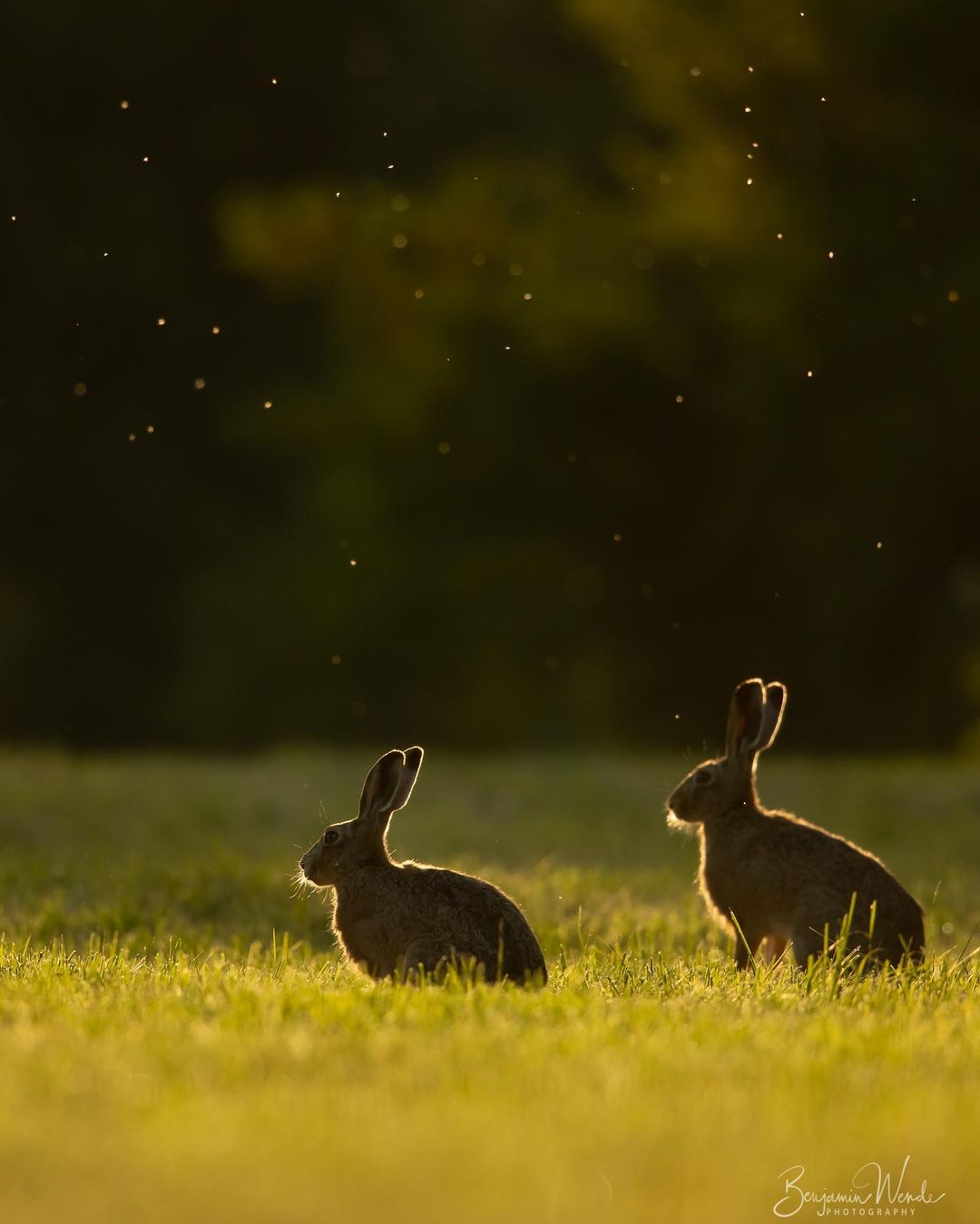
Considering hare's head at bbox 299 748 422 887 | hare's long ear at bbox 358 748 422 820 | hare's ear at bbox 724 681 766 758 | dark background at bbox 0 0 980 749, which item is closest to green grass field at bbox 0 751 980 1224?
hare's head at bbox 299 748 422 887

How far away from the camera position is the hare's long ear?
22.0 ft

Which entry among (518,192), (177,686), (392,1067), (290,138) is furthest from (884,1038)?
(290,138)

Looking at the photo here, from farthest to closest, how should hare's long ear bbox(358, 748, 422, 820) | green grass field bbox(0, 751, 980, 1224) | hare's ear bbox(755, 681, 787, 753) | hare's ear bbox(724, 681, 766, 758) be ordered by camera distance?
1. hare's ear bbox(755, 681, 787, 753)
2. hare's ear bbox(724, 681, 766, 758)
3. hare's long ear bbox(358, 748, 422, 820)
4. green grass field bbox(0, 751, 980, 1224)

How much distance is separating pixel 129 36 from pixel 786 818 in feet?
72.0

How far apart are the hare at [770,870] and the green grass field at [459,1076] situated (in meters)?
0.20

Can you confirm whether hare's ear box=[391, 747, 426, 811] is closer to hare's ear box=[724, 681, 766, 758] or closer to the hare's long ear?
the hare's long ear


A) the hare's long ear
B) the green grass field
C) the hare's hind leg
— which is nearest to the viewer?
the green grass field

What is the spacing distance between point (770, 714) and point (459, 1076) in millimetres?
3150

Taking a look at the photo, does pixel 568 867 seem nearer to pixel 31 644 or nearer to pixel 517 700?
pixel 517 700

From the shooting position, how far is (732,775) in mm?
7336

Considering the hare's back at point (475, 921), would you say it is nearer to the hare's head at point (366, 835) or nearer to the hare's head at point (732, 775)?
the hare's head at point (366, 835)

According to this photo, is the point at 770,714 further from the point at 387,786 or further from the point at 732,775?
the point at 387,786

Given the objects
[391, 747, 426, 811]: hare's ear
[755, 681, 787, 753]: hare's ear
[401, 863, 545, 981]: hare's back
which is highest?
[755, 681, 787, 753]: hare's ear

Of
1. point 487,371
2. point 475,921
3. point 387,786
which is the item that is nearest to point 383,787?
point 387,786
